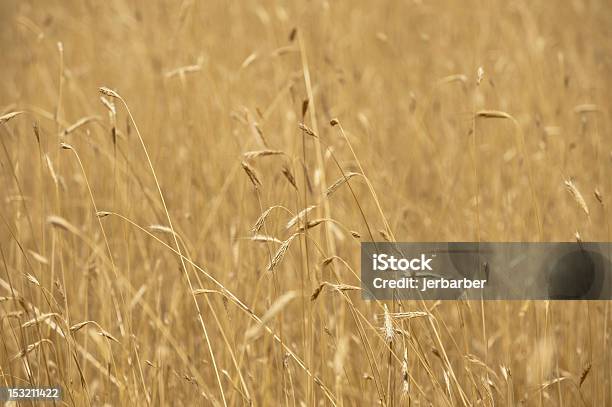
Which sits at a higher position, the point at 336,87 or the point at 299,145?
the point at 336,87

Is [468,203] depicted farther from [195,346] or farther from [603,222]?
[195,346]

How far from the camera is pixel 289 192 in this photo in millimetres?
1678

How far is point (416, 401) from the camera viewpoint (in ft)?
4.30

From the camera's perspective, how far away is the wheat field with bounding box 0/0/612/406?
49.4 inches

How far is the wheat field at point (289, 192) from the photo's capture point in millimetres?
→ 1256

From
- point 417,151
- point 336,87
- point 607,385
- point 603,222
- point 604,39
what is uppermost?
point 604,39

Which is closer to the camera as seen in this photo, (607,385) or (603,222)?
(607,385)

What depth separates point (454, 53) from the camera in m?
2.78

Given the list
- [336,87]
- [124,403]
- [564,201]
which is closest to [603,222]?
[564,201]

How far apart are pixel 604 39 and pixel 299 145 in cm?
134

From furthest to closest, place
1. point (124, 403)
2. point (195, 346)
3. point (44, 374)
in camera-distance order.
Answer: point (195, 346) → point (44, 374) → point (124, 403)

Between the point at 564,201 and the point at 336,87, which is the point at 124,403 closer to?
the point at 564,201

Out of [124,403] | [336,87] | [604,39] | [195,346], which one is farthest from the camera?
[604,39]

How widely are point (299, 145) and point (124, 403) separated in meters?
1.11
